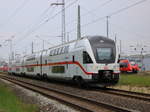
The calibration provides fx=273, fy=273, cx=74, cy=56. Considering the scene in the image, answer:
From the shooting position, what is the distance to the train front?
17.2 m

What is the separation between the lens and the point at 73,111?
10.2 meters

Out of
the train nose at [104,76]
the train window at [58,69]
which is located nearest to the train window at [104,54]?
the train nose at [104,76]

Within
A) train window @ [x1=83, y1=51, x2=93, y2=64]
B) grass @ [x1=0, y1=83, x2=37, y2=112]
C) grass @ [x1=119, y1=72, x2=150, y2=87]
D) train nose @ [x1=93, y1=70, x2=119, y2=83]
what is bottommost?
grass @ [x1=0, y1=83, x2=37, y2=112]

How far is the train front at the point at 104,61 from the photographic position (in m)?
17.2

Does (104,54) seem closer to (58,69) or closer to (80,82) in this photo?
(80,82)

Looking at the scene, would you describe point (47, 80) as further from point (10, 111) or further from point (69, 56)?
point (10, 111)

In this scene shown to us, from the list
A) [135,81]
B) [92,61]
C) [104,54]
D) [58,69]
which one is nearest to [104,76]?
[92,61]

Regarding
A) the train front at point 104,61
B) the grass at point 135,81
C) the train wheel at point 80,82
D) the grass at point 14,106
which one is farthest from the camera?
the grass at point 135,81

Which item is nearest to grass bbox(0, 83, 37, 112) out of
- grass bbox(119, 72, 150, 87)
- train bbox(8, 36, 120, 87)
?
train bbox(8, 36, 120, 87)

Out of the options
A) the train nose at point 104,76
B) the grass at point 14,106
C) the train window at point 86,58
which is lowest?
the grass at point 14,106

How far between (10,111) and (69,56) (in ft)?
37.7

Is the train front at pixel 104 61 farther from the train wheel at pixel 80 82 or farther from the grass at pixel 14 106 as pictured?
the grass at pixel 14 106

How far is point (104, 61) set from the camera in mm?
17375

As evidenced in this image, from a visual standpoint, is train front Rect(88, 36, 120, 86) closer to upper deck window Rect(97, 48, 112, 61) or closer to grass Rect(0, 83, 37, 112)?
upper deck window Rect(97, 48, 112, 61)
